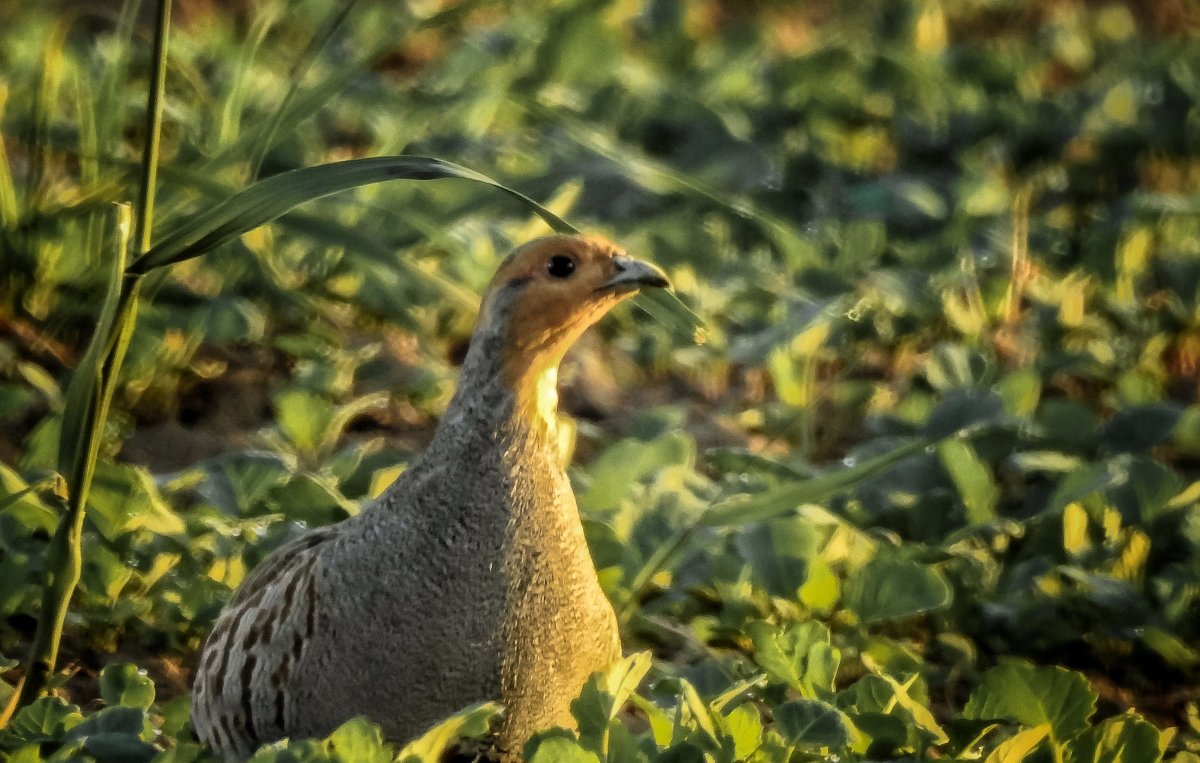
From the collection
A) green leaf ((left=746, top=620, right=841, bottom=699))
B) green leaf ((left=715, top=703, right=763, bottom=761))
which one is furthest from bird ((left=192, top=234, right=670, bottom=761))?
green leaf ((left=746, top=620, right=841, bottom=699))

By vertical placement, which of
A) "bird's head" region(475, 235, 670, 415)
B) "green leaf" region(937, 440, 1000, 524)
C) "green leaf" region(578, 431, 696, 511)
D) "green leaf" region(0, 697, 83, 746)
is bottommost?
"green leaf" region(578, 431, 696, 511)

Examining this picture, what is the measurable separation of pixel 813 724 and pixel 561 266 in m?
0.79

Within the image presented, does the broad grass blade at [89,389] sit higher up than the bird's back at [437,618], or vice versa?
the broad grass blade at [89,389]

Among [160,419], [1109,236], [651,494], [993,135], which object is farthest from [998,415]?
[993,135]

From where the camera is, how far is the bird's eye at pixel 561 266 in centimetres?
296

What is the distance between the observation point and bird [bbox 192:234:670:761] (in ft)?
9.35

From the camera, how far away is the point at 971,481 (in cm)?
406

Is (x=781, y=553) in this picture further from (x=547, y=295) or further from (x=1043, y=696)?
(x=547, y=295)

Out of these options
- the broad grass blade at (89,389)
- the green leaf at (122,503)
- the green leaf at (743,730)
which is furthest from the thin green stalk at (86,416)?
the green leaf at (743,730)

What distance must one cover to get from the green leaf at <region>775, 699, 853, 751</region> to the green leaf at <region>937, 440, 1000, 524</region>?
1196 mm

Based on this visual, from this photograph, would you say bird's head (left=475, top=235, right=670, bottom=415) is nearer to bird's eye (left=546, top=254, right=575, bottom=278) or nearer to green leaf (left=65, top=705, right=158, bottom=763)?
bird's eye (left=546, top=254, right=575, bottom=278)

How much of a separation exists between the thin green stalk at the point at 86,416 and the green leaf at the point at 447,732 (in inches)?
28.2

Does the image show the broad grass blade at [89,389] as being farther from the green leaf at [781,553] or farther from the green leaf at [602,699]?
the green leaf at [781,553]

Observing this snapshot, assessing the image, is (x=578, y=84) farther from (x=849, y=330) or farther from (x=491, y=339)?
(x=491, y=339)
